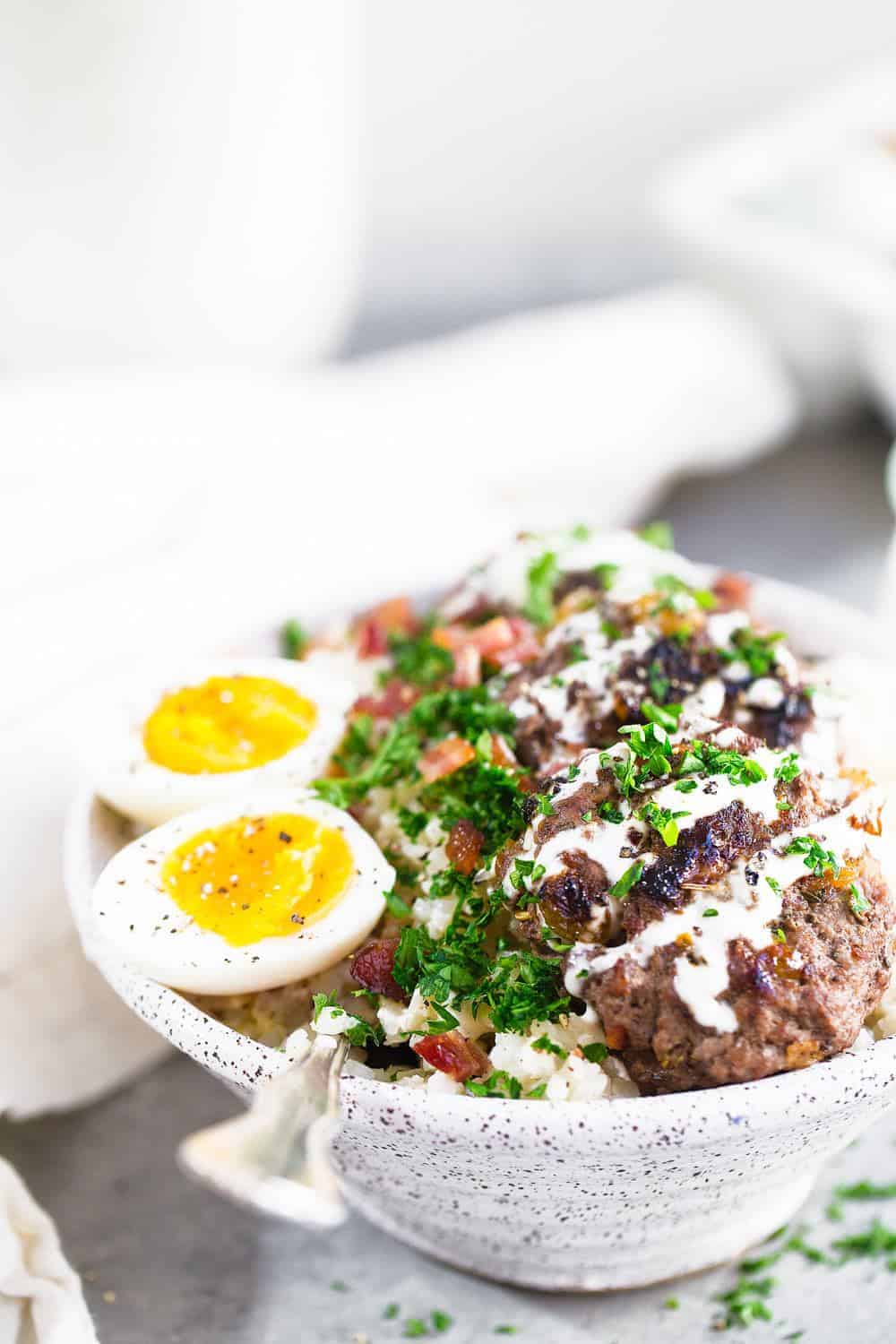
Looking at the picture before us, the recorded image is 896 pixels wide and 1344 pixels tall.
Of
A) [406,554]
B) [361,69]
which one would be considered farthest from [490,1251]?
[361,69]

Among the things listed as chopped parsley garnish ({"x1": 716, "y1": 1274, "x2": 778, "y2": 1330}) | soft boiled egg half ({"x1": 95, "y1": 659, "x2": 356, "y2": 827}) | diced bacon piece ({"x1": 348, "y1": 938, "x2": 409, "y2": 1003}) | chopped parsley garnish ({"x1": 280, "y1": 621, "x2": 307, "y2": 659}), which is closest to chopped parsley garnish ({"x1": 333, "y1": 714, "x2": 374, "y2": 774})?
soft boiled egg half ({"x1": 95, "y1": 659, "x2": 356, "y2": 827})

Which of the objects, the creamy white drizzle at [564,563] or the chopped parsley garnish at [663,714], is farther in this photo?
the creamy white drizzle at [564,563]

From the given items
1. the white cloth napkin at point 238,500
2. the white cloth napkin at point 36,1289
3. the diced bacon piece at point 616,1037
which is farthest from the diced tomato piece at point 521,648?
the white cloth napkin at point 36,1289

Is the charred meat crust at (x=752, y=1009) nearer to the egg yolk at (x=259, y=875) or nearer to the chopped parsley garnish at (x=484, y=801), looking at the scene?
the chopped parsley garnish at (x=484, y=801)

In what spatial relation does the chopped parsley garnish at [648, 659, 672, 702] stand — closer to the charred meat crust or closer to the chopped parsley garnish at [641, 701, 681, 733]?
the chopped parsley garnish at [641, 701, 681, 733]

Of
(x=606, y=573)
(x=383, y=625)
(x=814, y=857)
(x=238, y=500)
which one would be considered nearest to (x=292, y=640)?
(x=383, y=625)

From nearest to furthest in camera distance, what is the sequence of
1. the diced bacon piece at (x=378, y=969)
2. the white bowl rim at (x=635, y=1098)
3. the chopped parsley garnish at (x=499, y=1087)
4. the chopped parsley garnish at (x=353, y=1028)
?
the white bowl rim at (x=635, y=1098), the chopped parsley garnish at (x=499, y=1087), the chopped parsley garnish at (x=353, y=1028), the diced bacon piece at (x=378, y=969)

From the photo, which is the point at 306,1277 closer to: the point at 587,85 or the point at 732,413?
the point at 732,413
